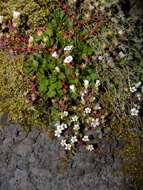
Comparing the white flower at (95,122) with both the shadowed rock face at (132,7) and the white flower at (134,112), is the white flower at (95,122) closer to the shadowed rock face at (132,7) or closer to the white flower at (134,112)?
the white flower at (134,112)

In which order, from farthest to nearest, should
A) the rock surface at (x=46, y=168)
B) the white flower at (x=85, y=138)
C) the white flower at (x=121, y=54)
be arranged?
the white flower at (x=121, y=54) → the white flower at (x=85, y=138) → the rock surface at (x=46, y=168)

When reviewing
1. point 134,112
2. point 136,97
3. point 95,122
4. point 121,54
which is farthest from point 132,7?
point 95,122

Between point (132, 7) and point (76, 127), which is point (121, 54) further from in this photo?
point (76, 127)

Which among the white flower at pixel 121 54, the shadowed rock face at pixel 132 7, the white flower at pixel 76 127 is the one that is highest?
the shadowed rock face at pixel 132 7

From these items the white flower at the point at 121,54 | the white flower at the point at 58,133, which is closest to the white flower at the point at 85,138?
the white flower at the point at 58,133

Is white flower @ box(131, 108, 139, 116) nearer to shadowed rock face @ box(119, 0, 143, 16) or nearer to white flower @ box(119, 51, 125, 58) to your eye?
white flower @ box(119, 51, 125, 58)

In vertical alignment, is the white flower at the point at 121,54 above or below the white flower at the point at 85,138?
above

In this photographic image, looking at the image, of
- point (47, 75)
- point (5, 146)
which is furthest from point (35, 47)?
point (5, 146)

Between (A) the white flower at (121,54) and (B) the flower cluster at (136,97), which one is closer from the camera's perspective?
(B) the flower cluster at (136,97)

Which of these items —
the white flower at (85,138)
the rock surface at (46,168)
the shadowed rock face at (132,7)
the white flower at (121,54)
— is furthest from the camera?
the shadowed rock face at (132,7)
